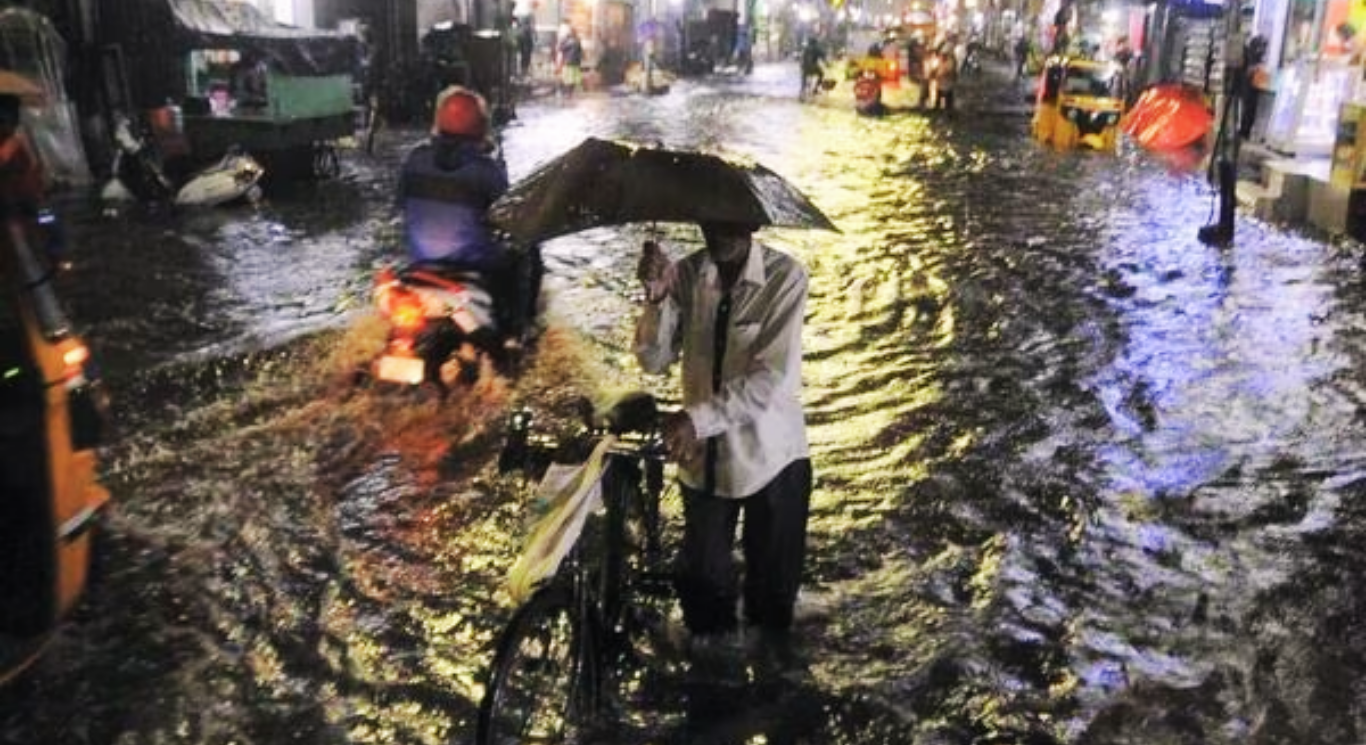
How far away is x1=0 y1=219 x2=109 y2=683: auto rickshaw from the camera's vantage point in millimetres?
4215

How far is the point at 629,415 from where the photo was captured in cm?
424

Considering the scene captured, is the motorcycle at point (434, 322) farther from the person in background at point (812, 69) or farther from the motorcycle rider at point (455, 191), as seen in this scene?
the person in background at point (812, 69)

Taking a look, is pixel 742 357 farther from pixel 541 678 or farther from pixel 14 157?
pixel 14 157

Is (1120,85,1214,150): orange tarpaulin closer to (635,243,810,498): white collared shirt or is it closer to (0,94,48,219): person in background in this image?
(0,94,48,219): person in background

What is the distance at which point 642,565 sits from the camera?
16.7ft

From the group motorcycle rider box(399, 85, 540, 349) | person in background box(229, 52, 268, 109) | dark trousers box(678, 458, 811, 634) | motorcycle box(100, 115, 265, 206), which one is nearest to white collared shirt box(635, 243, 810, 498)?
dark trousers box(678, 458, 811, 634)

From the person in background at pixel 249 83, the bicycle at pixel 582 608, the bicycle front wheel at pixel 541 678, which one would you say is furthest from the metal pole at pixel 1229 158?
the bicycle front wheel at pixel 541 678

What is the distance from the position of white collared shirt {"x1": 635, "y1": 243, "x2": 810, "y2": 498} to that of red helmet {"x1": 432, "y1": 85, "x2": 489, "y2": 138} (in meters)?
3.79

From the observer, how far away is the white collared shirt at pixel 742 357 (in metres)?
4.21

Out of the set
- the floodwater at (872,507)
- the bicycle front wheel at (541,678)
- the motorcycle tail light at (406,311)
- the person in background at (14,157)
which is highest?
the person in background at (14,157)

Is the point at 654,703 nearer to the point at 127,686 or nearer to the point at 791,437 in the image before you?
the point at 791,437

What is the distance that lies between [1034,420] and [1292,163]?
12.1 meters

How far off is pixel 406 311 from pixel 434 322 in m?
0.19

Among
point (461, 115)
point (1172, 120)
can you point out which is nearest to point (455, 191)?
point (461, 115)
